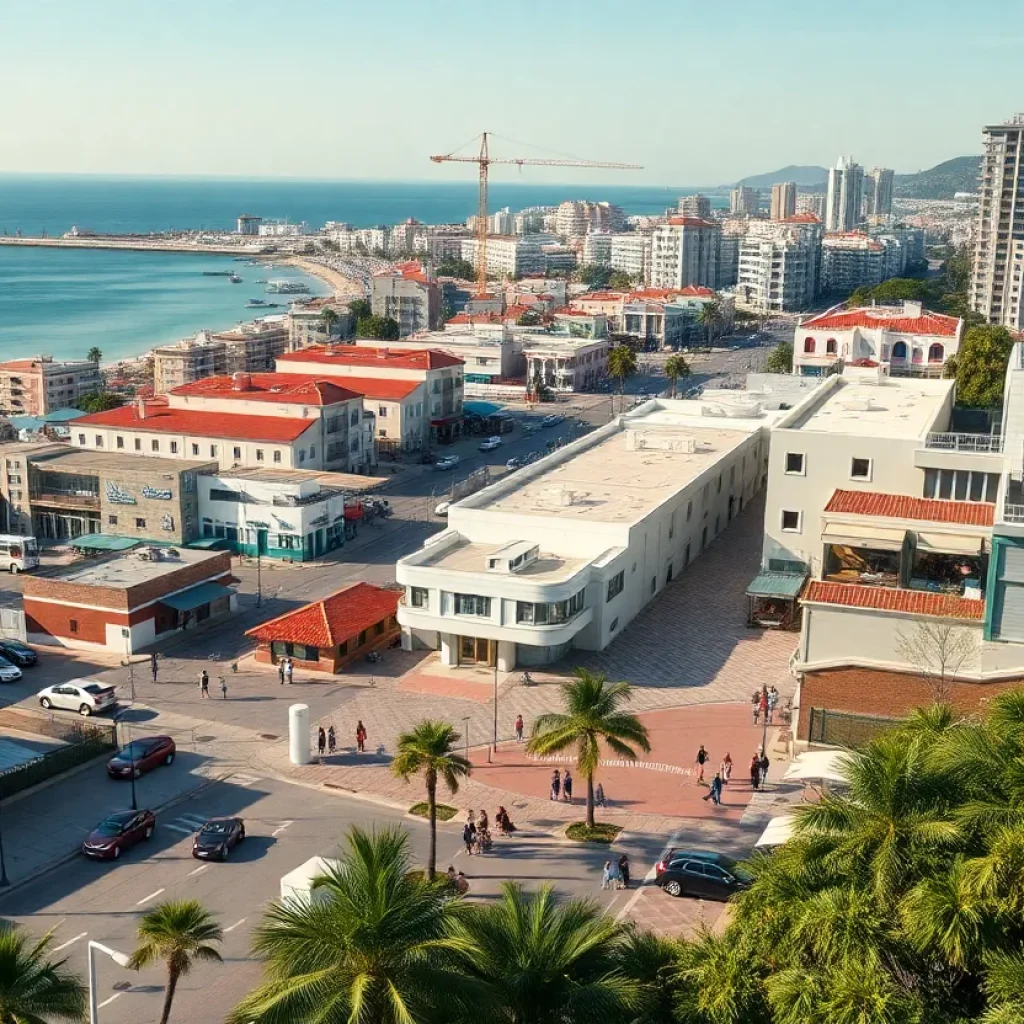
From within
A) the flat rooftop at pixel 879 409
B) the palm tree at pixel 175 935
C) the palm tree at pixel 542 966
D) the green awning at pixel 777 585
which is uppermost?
the flat rooftop at pixel 879 409

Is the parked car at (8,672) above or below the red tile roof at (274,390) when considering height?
below

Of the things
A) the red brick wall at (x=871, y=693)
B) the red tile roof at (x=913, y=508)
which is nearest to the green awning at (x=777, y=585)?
the red tile roof at (x=913, y=508)

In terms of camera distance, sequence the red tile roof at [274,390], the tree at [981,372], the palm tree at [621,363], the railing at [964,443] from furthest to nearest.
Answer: the palm tree at [621,363], the tree at [981,372], the red tile roof at [274,390], the railing at [964,443]

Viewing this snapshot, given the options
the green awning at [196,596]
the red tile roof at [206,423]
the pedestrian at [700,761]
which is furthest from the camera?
the red tile roof at [206,423]

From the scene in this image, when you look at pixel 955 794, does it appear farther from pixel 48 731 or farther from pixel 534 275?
pixel 534 275

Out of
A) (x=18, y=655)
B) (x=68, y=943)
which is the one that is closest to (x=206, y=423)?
(x=18, y=655)

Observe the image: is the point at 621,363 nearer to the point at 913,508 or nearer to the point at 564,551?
the point at 564,551

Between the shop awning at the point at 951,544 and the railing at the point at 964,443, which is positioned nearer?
the shop awning at the point at 951,544

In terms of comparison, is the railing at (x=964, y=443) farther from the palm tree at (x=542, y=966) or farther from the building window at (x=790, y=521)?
the palm tree at (x=542, y=966)

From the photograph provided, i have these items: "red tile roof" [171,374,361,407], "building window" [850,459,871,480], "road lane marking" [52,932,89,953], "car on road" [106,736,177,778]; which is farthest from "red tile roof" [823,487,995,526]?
"red tile roof" [171,374,361,407]
